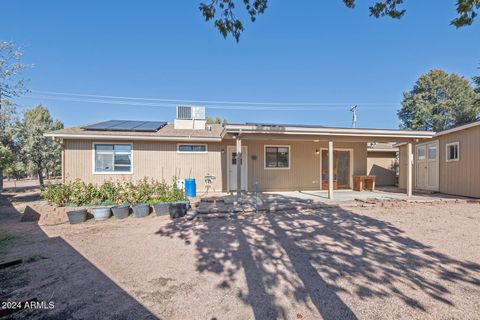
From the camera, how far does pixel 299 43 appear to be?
12312 mm

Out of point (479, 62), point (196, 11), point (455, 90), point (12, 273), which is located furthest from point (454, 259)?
point (455, 90)

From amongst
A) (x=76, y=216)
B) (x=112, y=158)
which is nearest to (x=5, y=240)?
(x=76, y=216)

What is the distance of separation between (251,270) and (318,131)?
6.06 metres

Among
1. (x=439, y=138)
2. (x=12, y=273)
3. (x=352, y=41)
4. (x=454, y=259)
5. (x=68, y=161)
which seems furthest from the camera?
(x=352, y=41)

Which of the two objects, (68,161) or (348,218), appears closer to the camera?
(348,218)

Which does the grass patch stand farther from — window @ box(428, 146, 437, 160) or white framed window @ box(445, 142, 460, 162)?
window @ box(428, 146, 437, 160)

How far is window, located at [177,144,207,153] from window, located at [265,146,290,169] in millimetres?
2916

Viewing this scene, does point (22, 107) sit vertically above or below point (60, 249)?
above

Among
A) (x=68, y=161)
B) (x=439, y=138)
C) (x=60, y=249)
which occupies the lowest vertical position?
(x=60, y=249)

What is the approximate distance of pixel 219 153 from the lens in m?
10.3

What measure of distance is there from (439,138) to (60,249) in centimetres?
1403

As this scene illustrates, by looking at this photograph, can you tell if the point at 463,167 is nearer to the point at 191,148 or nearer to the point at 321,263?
the point at 321,263

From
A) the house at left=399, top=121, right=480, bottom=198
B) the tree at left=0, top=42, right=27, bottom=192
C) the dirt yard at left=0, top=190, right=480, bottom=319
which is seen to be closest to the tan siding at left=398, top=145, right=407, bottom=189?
the house at left=399, top=121, right=480, bottom=198

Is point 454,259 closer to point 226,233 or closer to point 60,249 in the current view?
point 226,233
